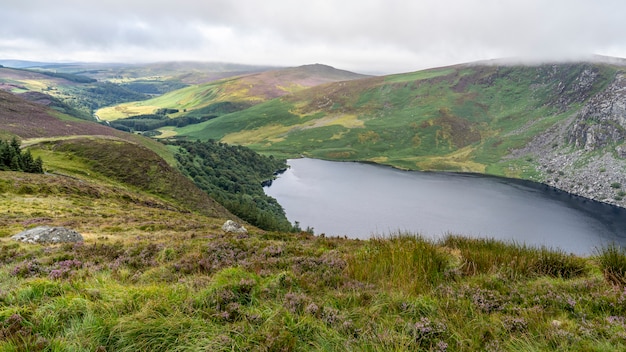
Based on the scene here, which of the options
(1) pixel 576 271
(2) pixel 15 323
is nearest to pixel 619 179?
(1) pixel 576 271

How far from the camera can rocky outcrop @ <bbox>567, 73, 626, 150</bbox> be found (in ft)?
566

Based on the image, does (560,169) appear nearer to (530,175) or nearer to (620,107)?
(530,175)

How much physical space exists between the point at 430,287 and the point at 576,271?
4039 millimetres

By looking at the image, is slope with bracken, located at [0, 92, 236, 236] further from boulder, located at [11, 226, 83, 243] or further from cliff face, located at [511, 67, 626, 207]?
cliff face, located at [511, 67, 626, 207]

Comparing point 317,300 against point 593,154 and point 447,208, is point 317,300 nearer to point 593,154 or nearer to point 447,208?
point 447,208

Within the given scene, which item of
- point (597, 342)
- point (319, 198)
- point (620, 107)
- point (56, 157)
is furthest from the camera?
point (620, 107)

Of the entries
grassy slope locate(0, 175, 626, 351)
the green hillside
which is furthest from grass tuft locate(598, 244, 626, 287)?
grassy slope locate(0, 175, 626, 351)

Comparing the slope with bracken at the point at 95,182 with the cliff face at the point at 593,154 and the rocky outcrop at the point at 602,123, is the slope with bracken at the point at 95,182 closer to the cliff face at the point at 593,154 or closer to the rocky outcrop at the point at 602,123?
the cliff face at the point at 593,154

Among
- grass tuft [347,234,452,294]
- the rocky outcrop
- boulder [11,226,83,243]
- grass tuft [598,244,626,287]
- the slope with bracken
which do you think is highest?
the rocky outcrop

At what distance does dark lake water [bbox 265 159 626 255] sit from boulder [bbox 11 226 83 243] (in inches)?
2726

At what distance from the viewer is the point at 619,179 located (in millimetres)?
142625

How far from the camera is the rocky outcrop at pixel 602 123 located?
173 metres

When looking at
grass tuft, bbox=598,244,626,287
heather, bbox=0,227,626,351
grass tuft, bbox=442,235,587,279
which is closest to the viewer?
heather, bbox=0,227,626,351

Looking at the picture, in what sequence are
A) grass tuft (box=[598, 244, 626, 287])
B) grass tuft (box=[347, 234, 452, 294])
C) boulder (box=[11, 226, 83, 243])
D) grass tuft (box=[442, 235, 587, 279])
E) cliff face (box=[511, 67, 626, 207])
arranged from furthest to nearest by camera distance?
cliff face (box=[511, 67, 626, 207]), boulder (box=[11, 226, 83, 243]), grass tuft (box=[442, 235, 587, 279]), grass tuft (box=[347, 234, 452, 294]), grass tuft (box=[598, 244, 626, 287])
